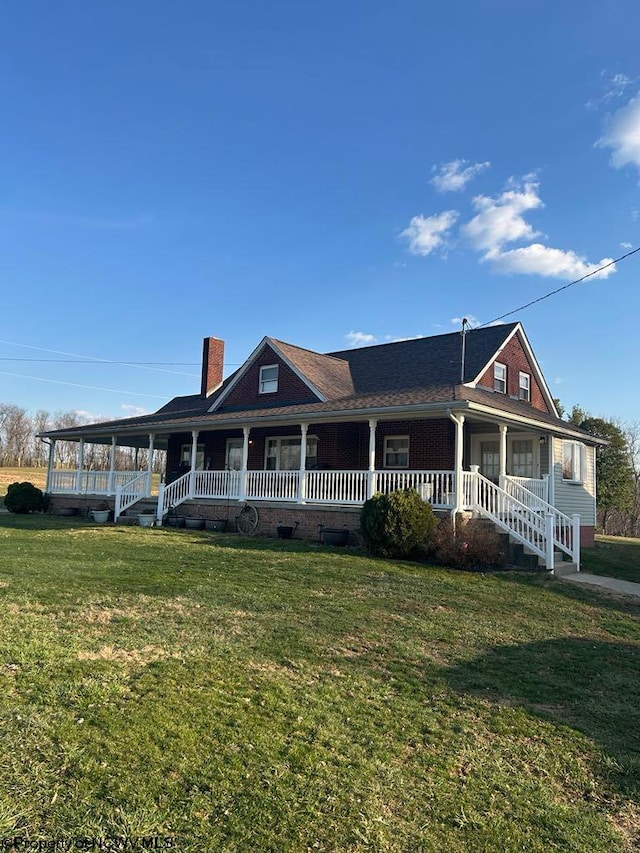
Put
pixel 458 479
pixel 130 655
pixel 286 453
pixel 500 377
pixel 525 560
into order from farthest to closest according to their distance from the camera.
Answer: pixel 286 453 < pixel 500 377 < pixel 458 479 < pixel 525 560 < pixel 130 655

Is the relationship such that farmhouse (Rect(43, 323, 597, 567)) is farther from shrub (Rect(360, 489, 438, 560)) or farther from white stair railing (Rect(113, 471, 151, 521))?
shrub (Rect(360, 489, 438, 560))

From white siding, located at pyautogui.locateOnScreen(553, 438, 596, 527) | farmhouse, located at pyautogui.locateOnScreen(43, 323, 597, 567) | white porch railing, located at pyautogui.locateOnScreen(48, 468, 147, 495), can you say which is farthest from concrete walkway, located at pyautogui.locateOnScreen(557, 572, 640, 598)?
white porch railing, located at pyautogui.locateOnScreen(48, 468, 147, 495)

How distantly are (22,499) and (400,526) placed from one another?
711 inches

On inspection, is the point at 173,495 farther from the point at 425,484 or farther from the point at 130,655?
the point at 130,655

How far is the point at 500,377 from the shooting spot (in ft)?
68.2

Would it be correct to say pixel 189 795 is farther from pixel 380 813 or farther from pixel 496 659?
pixel 496 659

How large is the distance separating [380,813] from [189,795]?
111 cm

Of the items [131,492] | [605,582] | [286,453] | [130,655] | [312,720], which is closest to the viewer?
[312,720]

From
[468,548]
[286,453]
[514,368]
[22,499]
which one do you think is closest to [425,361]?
[514,368]

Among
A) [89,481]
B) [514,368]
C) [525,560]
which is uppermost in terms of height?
[514,368]

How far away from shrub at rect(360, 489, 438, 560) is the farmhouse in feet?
3.97

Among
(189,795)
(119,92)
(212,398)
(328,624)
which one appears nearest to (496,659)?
(328,624)

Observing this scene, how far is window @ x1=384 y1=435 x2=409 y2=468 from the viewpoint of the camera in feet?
62.8

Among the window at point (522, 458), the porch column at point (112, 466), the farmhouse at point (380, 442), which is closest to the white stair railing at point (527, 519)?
the farmhouse at point (380, 442)
